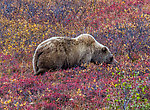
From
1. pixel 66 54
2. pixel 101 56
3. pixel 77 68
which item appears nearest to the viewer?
pixel 77 68

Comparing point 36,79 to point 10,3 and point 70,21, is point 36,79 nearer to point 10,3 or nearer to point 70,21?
point 70,21

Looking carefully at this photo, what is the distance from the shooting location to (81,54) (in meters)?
9.04

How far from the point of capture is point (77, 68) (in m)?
8.28

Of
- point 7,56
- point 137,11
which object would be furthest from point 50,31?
point 137,11

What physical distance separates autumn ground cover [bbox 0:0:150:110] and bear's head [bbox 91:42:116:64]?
20.6 inches

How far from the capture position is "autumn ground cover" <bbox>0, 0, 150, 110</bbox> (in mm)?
5281

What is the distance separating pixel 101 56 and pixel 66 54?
2.08 m

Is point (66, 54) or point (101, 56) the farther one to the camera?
point (101, 56)

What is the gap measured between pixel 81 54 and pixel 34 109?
14.6ft

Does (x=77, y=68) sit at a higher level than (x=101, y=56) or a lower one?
lower

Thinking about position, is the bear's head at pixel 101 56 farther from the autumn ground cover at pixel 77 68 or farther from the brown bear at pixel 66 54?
the autumn ground cover at pixel 77 68

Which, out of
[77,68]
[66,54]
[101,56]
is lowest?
[77,68]

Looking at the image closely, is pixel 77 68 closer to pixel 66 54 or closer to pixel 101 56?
pixel 66 54

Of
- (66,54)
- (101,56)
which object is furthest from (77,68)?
(101,56)
